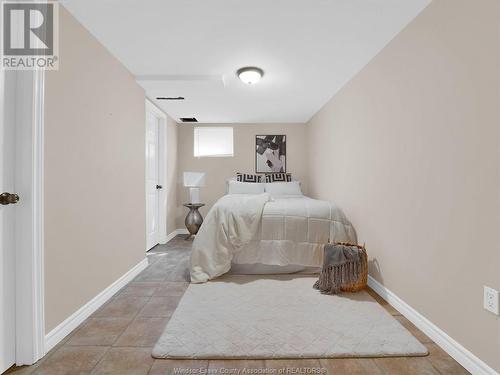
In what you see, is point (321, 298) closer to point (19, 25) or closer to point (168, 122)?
point (19, 25)

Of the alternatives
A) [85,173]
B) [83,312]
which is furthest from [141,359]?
[85,173]

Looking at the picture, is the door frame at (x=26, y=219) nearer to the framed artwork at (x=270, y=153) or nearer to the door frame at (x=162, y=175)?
the door frame at (x=162, y=175)

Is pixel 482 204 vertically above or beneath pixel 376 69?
beneath

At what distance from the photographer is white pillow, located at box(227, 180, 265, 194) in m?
4.77

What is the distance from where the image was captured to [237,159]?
213 inches

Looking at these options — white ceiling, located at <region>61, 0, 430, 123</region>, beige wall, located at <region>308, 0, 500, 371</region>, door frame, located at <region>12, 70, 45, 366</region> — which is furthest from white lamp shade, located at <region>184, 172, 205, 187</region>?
door frame, located at <region>12, 70, 45, 366</region>

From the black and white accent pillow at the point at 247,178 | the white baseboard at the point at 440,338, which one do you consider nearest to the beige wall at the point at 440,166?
the white baseboard at the point at 440,338

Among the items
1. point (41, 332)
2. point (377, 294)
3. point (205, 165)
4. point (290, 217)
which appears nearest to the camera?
point (41, 332)

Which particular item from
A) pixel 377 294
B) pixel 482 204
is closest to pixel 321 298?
pixel 377 294

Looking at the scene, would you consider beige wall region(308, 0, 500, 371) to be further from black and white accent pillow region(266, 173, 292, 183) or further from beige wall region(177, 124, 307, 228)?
beige wall region(177, 124, 307, 228)

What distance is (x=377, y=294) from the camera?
2414mm

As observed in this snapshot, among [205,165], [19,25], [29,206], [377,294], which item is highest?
[19,25]

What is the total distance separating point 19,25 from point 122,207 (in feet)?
5.38

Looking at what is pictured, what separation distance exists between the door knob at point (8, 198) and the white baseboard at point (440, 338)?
252 cm
